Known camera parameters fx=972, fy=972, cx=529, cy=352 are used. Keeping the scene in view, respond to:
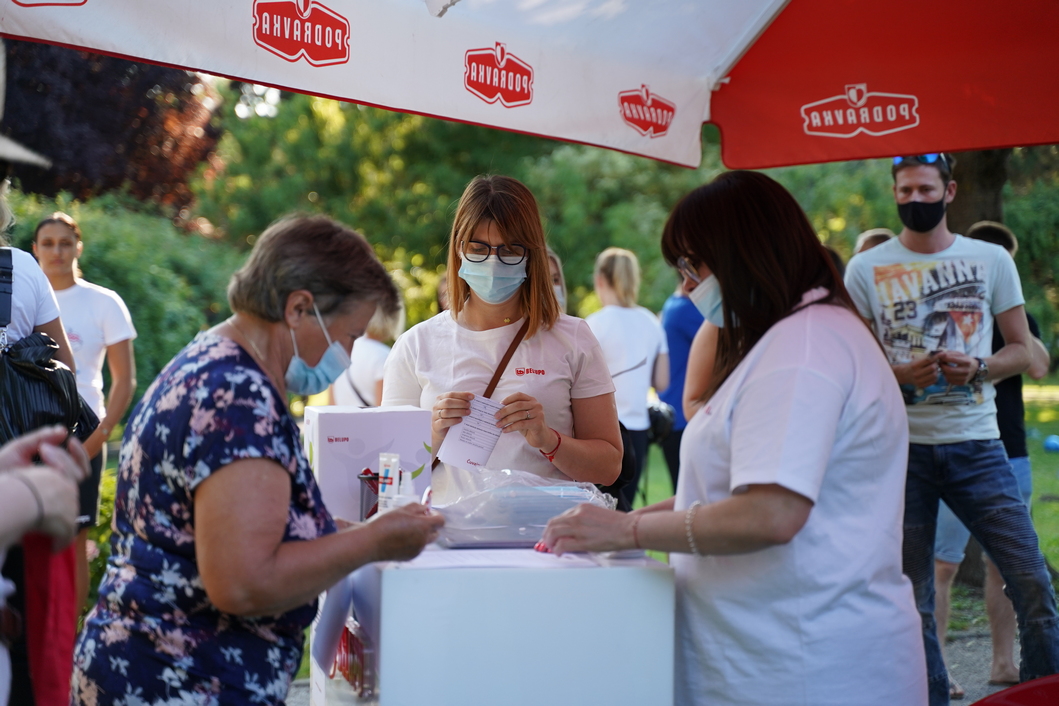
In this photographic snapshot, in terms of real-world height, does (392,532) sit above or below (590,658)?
above

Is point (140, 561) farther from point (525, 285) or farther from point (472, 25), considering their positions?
point (472, 25)

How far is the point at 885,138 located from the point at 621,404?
125 inches

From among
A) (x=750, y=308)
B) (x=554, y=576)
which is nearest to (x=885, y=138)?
(x=750, y=308)

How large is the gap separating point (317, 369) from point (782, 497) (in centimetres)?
93

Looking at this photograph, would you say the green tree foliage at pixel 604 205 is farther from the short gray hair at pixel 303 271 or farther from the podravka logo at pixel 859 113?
the short gray hair at pixel 303 271

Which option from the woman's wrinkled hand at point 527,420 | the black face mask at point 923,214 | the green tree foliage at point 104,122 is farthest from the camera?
the green tree foliage at point 104,122

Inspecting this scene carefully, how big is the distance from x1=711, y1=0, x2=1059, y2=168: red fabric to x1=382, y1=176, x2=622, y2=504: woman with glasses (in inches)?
56.9

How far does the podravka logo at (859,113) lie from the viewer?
3.69 m

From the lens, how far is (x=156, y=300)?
984 centimetres

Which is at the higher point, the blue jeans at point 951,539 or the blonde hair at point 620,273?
the blonde hair at point 620,273

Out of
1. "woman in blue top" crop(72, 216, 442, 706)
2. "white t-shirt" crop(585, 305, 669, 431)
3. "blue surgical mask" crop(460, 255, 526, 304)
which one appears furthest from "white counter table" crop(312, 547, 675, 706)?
"white t-shirt" crop(585, 305, 669, 431)

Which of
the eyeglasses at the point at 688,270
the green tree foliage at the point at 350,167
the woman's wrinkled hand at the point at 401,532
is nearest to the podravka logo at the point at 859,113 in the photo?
the eyeglasses at the point at 688,270

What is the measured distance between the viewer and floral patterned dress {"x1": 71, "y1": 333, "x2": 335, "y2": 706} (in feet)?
5.69

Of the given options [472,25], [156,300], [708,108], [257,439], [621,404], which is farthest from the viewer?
[156,300]
